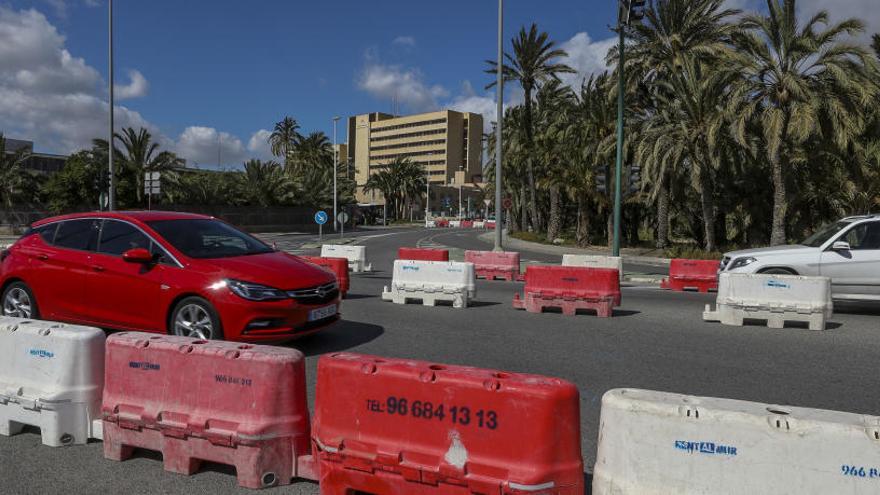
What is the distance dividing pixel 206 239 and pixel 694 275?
1142 centimetres

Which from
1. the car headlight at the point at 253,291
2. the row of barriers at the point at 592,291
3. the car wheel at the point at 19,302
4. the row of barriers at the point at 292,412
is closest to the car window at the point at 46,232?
the car wheel at the point at 19,302

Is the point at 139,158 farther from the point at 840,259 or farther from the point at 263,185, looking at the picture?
the point at 840,259

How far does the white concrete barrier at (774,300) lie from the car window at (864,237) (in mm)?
1882

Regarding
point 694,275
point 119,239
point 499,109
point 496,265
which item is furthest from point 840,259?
point 499,109

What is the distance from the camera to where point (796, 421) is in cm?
295

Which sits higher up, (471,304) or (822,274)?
(822,274)

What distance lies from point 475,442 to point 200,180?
57709 mm

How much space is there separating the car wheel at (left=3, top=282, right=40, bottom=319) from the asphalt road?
314cm

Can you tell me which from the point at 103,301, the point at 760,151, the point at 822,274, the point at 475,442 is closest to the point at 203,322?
the point at 103,301

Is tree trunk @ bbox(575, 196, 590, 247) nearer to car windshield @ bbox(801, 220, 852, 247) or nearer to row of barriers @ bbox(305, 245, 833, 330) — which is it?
car windshield @ bbox(801, 220, 852, 247)

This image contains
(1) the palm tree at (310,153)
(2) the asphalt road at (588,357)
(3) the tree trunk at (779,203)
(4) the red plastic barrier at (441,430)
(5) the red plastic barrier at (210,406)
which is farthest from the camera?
→ (1) the palm tree at (310,153)

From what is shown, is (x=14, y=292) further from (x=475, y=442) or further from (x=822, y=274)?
(x=822, y=274)

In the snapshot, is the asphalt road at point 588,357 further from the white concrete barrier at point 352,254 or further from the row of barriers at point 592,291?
the white concrete barrier at point 352,254

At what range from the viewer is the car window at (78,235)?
7.36m
